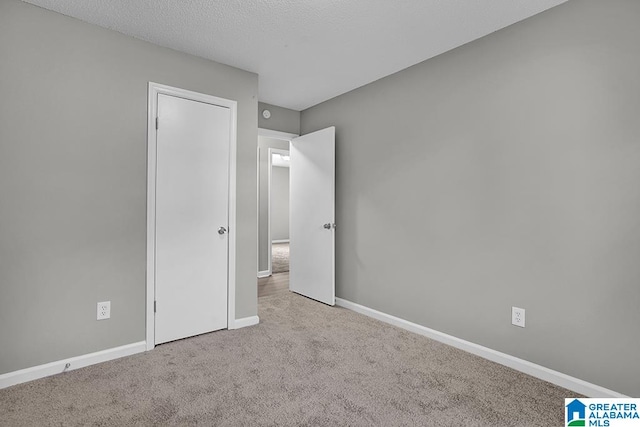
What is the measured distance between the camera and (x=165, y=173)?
2.69m

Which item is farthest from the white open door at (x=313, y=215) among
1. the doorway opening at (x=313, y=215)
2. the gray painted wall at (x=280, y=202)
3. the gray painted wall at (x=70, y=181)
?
the gray painted wall at (x=280, y=202)

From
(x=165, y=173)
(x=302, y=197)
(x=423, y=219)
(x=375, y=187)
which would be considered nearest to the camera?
(x=165, y=173)

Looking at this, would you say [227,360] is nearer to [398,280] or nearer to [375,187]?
[398,280]

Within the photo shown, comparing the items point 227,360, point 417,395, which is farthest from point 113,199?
point 417,395

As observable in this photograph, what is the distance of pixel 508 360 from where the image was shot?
7.71 ft

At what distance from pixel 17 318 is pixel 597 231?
3749mm

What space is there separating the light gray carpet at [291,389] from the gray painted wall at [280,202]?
739 cm

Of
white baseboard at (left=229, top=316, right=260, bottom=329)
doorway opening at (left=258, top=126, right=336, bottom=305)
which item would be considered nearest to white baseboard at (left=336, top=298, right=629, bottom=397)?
doorway opening at (left=258, top=126, right=336, bottom=305)

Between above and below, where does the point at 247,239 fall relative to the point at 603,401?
above

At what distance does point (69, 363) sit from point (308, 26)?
118 inches

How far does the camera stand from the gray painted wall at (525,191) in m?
1.90

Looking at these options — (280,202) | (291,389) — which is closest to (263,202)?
(291,389)

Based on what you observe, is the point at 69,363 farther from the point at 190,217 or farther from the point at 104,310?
the point at 190,217

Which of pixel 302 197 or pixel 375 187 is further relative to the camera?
pixel 302 197
